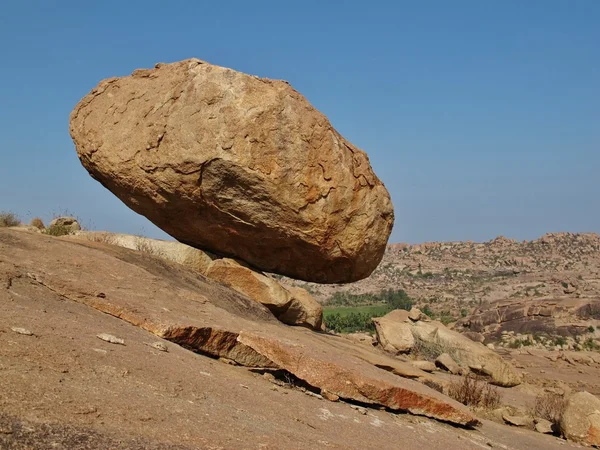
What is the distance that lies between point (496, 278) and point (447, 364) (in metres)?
41.6

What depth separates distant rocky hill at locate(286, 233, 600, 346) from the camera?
31.0 m

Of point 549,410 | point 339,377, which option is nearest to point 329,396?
point 339,377

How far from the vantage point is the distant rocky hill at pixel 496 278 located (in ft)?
102

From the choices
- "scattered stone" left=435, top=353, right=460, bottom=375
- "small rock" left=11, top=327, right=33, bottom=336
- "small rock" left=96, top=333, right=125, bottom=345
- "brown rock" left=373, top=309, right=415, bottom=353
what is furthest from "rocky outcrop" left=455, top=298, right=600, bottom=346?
"small rock" left=11, top=327, right=33, bottom=336

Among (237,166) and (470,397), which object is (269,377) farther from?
(470,397)

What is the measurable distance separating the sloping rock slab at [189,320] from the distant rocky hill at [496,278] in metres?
23.5

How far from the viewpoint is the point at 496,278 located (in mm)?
54312

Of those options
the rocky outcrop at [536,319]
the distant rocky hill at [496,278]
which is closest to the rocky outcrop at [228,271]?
the rocky outcrop at [536,319]

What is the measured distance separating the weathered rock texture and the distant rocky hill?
69.8ft

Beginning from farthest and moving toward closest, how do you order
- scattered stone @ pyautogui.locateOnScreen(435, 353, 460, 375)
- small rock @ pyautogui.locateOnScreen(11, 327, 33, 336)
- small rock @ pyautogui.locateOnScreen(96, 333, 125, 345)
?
scattered stone @ pyautogui.locateOnScreen(435, 353, 460, 375), small rock @ pyautogui.locateOnScreen(96, 333, 125, 345), small rock @ pyautogui.locateOnScreen(11, 327, 33, 336)

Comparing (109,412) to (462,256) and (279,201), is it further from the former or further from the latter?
(462,256)

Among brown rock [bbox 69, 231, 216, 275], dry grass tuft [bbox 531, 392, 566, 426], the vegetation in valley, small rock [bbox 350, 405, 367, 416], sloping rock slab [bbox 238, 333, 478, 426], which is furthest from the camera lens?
the vegetation in valley

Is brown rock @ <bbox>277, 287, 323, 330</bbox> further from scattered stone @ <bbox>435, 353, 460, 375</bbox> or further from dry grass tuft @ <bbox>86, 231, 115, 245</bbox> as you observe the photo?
scattered stone @ <bbox>435, 353, 460, 375</bbox>

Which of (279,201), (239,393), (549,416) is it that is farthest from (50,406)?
(549,416)
